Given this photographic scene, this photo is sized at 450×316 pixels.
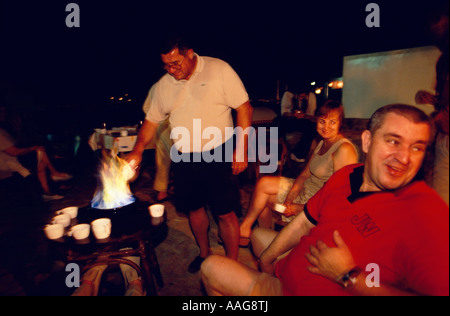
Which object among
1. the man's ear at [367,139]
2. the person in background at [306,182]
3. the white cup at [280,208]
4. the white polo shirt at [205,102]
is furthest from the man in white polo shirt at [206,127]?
the man's ear at [367,139]

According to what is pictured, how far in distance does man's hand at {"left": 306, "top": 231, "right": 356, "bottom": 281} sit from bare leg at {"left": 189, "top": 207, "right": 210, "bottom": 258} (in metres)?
Result: 1.90

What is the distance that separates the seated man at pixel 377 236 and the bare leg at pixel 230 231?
119 centimetres

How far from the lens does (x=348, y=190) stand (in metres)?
1.74

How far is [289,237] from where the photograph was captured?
78.6 inches

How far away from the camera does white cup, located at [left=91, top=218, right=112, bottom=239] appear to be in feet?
7.35

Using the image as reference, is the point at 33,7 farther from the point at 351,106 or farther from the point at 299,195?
the point at 351,106

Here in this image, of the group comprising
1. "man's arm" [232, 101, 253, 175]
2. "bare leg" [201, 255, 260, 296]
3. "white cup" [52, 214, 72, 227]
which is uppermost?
"man's arm" [232, 101, 253, 175]

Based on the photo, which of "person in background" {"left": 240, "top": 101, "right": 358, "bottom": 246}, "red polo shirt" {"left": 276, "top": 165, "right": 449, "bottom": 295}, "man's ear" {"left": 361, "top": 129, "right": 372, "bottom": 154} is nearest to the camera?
"red polo shirt" {"left": 276, "top": 165, "right": 449, "bottom": 295}

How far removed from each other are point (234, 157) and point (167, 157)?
129 inches

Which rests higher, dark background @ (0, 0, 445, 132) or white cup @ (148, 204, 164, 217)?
dark background @ (0, 0, 445, 132)

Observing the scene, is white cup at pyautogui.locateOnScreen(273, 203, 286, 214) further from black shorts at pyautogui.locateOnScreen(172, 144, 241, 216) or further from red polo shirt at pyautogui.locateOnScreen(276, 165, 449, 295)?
red polo shirt at pyautogui.locateOnScreen(276, 165, 449, 295)

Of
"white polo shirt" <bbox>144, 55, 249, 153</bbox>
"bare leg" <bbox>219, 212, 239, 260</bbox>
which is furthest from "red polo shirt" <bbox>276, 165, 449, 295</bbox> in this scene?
"white polo shirt" <bbox>144, 55, 249, 153</bbox>

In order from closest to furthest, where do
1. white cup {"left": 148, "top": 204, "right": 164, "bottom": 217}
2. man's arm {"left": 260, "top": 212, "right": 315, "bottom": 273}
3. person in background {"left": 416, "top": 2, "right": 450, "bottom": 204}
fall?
person in background {"left": 416, "top": 2, "right": 450, "bottom": 204} < man's arm {"left": 260, "top": 212, "right": 315, "bottom": 273} < white cup {"left": 148, "top": 204, "right": 164, "bottom": 217}
